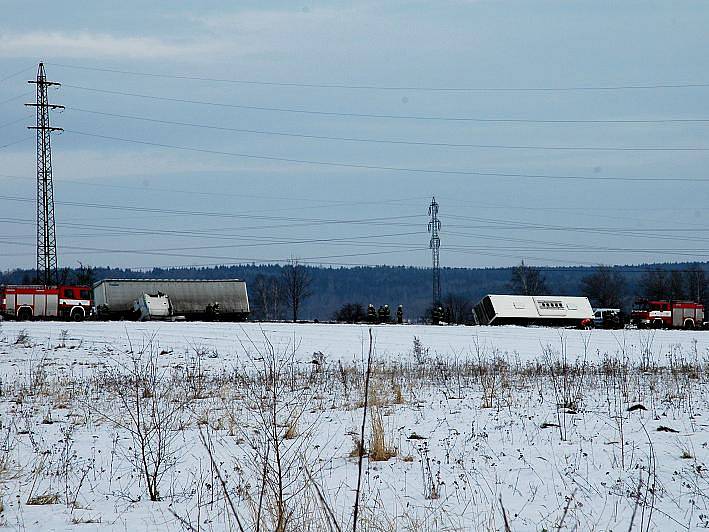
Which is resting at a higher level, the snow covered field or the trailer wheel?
the trailer wheel

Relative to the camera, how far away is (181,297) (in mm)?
67500

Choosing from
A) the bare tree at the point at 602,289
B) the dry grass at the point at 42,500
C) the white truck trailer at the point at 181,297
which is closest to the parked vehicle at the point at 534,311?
the white truck trailer at the point at 181,297

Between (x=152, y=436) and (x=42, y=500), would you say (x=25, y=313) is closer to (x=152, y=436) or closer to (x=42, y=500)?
(x=152, y=436)

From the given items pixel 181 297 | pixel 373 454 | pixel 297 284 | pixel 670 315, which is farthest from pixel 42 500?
pixel 297 284

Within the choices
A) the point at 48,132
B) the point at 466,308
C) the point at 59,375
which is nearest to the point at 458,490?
the point at 59,375

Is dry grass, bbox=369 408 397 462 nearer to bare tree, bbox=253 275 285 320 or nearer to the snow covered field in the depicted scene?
the snow covered field

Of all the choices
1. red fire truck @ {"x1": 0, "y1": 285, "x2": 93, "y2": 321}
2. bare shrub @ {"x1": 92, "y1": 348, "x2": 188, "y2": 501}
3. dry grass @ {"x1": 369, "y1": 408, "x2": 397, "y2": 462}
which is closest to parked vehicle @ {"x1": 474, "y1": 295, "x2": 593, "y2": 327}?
red fire truck @ {"x1": 0, "y1": 285, "x2": 93, "y2": 321}

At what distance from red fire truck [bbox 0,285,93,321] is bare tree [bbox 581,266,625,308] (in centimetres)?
9100

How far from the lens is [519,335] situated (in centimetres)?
4347

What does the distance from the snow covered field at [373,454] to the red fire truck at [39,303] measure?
44.4m

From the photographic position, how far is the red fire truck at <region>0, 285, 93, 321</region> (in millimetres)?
61219

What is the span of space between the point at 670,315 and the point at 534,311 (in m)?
12.7

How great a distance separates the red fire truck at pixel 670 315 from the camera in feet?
235

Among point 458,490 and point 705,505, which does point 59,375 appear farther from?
point 705,505
